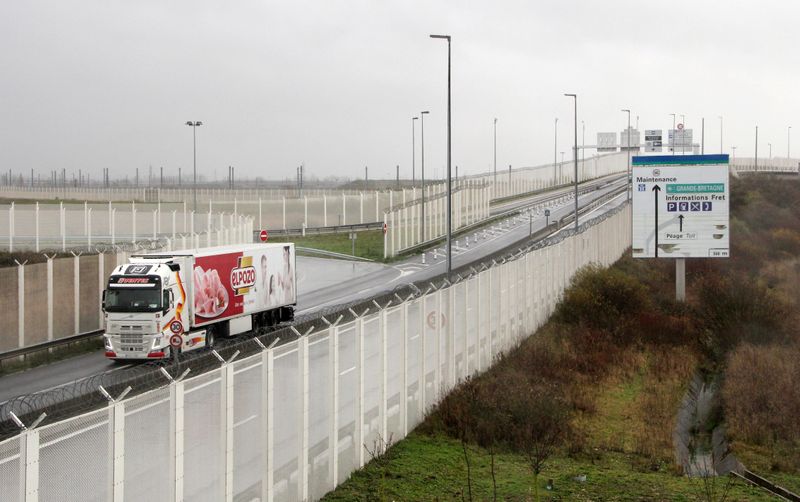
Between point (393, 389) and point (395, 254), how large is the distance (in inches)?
1679

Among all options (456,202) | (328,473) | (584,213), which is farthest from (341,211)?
(328,473)

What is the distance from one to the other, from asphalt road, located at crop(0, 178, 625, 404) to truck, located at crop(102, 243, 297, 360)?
3.96 ft

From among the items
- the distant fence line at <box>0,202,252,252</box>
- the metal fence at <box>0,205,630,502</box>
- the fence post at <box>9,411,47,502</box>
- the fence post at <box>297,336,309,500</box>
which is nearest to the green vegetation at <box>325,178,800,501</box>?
the metal fence at <box>0,205,630,502</box>

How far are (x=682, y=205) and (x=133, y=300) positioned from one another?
75.1 ft

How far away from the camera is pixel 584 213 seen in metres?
89.4

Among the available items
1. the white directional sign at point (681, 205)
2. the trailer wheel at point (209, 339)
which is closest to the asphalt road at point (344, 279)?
the trailer wheel at point (209, 339)

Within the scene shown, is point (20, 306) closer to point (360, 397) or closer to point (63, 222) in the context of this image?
point (360, 397)

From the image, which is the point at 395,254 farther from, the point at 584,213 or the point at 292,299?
the point at 584,213

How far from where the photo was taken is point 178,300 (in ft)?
86.0

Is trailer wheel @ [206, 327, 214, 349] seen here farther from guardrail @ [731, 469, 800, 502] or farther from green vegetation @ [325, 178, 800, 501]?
guardrail @ [731, 469, 800, 502]

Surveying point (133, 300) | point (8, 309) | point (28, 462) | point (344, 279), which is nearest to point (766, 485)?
point (28, 462)

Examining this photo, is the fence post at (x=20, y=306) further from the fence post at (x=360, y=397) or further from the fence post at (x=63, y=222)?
the fence post at (x=63, y=222)

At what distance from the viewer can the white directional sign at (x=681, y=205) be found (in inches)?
1531

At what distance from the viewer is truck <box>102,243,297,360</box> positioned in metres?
25.7
